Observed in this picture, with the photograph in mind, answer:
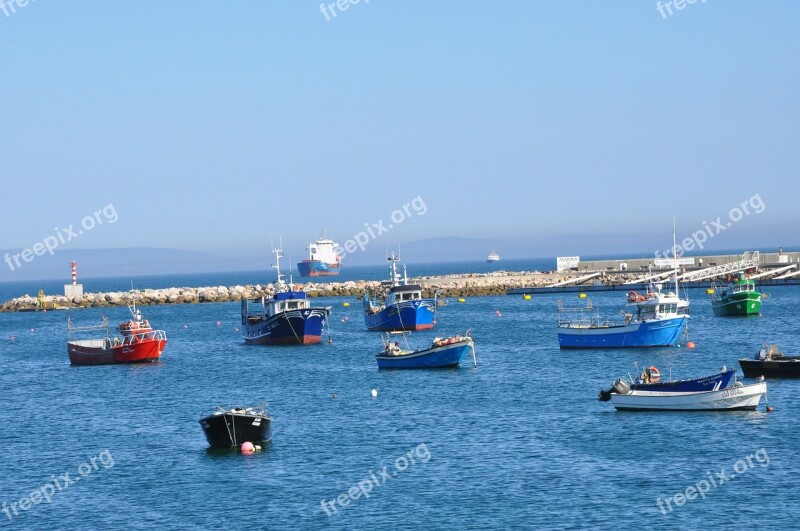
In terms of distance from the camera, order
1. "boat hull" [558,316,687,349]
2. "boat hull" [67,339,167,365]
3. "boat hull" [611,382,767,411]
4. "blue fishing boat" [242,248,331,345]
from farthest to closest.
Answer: "blue fishing boat" [242,248,331,345] < "boat hull" [67,339,167,365] < "boat hull" [558,316,687,349] < "boat hull" [611,382,767,411]

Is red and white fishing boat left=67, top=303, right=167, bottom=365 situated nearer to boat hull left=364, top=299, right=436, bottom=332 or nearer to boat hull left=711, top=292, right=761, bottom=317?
boat hull left=364, top=299, right=436, bottom=332

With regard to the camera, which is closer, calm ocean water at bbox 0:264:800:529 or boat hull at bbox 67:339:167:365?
calm ocean water at bbox 0:264:800:529

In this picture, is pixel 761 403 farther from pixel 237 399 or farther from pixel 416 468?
pixel 237 399

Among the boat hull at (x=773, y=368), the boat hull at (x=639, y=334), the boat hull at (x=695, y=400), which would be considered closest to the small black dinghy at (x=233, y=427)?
the boat hull at (x=695, y=400)

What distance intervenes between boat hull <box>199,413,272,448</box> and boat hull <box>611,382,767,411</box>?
14.4 metres

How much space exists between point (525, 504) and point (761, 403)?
680 inches

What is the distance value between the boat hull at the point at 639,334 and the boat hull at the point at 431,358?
405 inches

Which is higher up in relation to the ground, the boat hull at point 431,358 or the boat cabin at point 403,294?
the boat cabin at point 403,294

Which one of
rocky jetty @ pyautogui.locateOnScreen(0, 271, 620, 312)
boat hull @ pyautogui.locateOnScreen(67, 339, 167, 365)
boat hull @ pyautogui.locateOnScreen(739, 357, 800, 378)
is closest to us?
boat hull @ pyautogui.locateOnScreen(739, 357, 800, 378)

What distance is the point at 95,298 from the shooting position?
15675 centimetres

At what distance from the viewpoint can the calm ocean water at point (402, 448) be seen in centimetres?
3064

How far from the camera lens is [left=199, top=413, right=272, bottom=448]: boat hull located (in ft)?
127

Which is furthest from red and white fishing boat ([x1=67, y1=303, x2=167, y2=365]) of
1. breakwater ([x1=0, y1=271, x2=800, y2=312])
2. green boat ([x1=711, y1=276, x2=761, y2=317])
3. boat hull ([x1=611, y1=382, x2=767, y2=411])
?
breakwater ([x1=0, y1=271, x2=800, y2=312])

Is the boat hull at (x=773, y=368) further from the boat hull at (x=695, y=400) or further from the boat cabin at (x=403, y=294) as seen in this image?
the boat cabin at (x=403, y=294)
